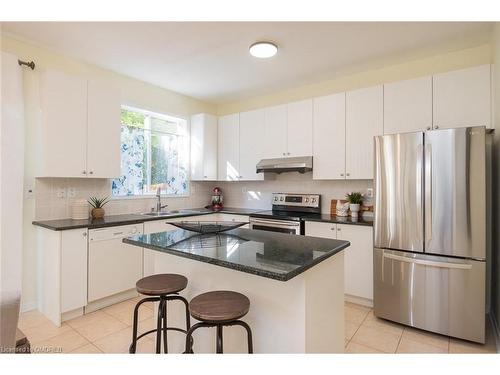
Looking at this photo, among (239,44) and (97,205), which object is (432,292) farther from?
(97,205)

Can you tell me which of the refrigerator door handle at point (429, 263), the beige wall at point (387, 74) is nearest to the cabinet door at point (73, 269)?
the refrigerator door handle at point (429, 263)

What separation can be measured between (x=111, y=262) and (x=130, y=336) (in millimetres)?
822

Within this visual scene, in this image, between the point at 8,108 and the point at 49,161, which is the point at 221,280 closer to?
the point at 49,161

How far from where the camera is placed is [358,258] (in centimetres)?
289

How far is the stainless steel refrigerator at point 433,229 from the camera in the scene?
7.02 ft

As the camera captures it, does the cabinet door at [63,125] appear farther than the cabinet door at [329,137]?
No

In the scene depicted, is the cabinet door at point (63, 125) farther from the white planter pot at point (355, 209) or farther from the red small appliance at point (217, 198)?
the white planter pot at point (355, 209)

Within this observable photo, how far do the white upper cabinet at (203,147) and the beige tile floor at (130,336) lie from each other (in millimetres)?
2184

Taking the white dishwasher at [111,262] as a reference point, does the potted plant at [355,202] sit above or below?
above

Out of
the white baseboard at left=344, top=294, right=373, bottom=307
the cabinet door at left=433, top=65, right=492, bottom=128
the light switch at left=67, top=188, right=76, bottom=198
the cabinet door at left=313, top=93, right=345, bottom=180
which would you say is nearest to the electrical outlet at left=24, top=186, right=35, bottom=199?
the light switch at left=67, top=188, right=76, bottom=198

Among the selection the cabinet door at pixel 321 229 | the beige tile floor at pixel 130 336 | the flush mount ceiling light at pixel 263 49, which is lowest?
the beige tile floor at pixel 130 336

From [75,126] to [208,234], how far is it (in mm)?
1938

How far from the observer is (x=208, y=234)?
78.2 inches
